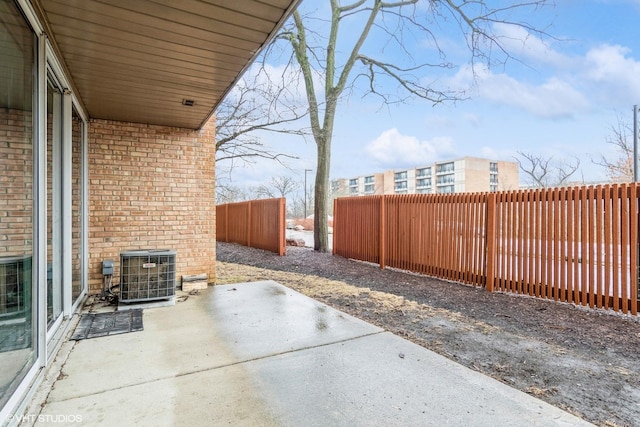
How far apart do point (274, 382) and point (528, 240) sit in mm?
4199

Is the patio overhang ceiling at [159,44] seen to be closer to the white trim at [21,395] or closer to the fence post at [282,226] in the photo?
the white trim at [21,395]

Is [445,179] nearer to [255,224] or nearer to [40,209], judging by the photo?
[255,224]

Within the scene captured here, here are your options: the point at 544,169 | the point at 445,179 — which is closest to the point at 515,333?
the point at 544,169

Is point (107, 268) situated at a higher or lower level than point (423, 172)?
lower

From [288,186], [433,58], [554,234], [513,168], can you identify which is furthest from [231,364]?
[513,168]

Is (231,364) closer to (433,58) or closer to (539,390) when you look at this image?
(539,390)

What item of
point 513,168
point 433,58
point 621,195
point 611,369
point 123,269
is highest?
point 513,168

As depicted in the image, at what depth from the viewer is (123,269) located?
12.6 ft

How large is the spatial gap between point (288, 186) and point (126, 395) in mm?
30697

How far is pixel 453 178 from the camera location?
6162 cm

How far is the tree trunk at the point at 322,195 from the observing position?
32.1 ft

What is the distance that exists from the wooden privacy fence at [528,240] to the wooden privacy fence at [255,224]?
3072mm

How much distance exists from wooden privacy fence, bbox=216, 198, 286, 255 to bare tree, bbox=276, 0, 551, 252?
126 cm

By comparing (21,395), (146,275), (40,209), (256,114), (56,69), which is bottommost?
(21,395)
